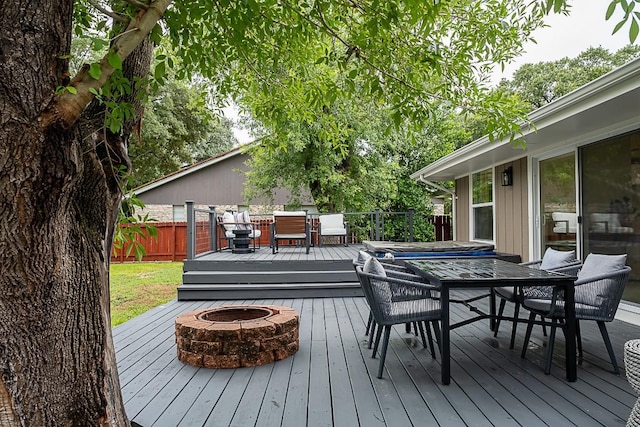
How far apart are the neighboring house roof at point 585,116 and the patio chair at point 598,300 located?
1.17 m

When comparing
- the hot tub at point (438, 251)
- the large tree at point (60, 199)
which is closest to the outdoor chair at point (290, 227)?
the hot tub at point (438, 251)

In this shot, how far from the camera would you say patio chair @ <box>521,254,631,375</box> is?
114 inches

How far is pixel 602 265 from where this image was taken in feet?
10.5

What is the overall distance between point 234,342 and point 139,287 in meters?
5.76

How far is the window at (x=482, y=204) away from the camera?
7.56 metres

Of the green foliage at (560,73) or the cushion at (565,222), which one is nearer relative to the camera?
the cushion at (565,222)

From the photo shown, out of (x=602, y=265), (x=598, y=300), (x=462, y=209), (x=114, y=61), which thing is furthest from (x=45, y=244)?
(x=462, y=209)

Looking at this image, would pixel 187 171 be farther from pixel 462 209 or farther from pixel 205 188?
pixel 462 209

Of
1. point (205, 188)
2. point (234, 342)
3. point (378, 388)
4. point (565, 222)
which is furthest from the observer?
point (205, 188)

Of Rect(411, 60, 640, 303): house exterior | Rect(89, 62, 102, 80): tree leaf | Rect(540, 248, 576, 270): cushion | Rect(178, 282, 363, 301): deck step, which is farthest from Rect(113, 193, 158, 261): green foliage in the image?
Rect(178, 282, 363, 301): deck step

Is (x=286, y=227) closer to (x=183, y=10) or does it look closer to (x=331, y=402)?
(x=331, y=402)

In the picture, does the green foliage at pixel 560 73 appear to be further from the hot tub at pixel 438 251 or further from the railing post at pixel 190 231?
the railing post at pixel 190 231

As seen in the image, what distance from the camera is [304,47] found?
120 inches

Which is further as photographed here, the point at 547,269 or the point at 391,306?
the point at 547,269
